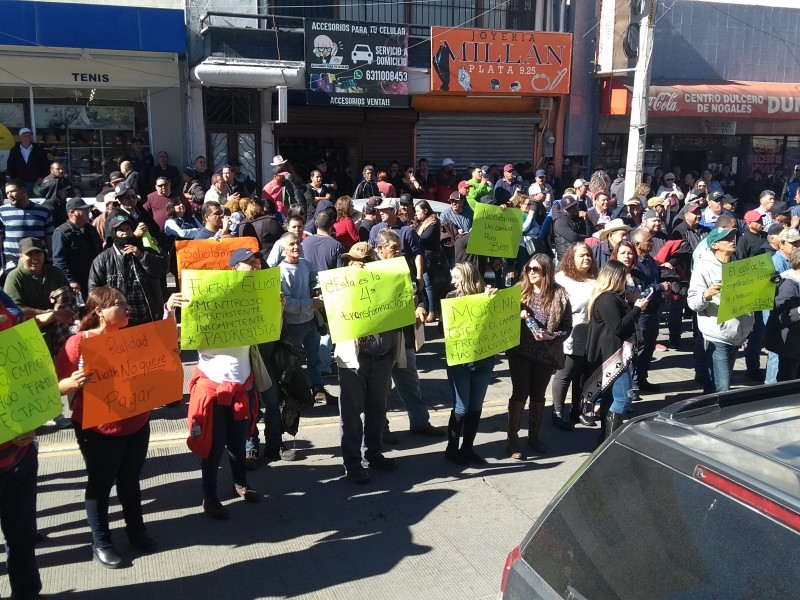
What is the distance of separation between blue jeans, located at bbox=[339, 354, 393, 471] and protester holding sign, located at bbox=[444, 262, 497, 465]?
0.56 m

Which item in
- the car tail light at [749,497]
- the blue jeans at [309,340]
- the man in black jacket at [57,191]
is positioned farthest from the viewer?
the man in black jacket at [57,191]

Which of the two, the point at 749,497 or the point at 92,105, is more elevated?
the point at 92,105

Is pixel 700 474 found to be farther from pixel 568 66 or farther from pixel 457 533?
pixel 568 66

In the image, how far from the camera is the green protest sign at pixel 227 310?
5.20m

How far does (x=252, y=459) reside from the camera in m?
6.28

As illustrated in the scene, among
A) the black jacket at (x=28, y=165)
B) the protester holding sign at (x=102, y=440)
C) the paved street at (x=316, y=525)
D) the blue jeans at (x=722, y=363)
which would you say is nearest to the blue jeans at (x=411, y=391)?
the paved street at (x=316, y=525)

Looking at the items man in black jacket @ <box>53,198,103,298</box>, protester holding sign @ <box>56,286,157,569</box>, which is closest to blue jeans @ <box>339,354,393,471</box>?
protester holding sign @ <box>56,286,157,569</box>

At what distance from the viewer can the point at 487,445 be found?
22.7 feet

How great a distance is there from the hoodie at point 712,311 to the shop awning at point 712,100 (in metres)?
12.4

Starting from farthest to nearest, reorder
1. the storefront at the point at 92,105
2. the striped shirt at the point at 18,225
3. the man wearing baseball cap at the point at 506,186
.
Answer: the man wearing baseball cap at the point at 506,186
the storefront at the point at 92,105
the striped shirt at the point at 18,225

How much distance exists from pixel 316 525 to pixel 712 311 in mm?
4056

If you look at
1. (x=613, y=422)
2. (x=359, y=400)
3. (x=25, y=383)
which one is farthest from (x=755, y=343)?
(x=25, y=383)

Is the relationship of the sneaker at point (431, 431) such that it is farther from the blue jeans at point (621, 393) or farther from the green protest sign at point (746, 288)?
the green protest sign at point (746, 288)

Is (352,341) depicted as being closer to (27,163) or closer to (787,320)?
(787,320)
